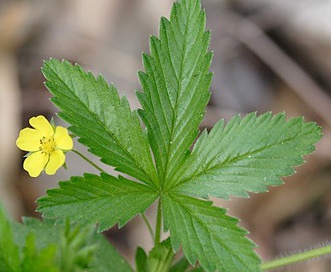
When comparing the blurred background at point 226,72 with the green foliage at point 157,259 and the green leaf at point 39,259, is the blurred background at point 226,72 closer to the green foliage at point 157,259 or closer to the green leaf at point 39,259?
the green foliage at point 157,259

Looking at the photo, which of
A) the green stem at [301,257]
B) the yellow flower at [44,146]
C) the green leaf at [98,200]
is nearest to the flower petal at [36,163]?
the yellow flower at [44,146]

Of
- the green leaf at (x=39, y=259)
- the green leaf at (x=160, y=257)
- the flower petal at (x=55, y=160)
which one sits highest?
the flower petal at (x=55, y=160)

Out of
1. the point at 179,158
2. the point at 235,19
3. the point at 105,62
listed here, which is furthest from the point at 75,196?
the point at 235,19

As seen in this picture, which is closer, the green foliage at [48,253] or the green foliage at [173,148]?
the green foliage at [48,253]

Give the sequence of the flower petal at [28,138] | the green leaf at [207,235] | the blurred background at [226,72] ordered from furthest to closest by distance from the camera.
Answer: the blurred background at [226,72] < the flower petal at [28,138] < the green leaf at [207,235]

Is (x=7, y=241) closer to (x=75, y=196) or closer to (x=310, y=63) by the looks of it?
(x=75, y=196)

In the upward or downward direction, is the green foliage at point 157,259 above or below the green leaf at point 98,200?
below

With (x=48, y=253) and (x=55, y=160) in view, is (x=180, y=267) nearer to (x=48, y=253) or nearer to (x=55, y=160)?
(x=55, y=160)
